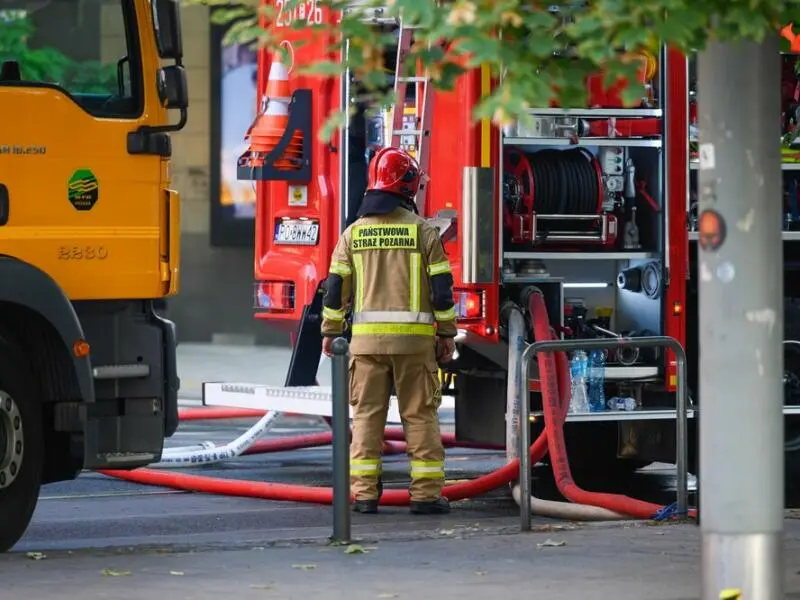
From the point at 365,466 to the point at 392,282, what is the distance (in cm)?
97

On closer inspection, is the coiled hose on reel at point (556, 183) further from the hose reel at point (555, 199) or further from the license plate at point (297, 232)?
the license plate at point (297, 232)

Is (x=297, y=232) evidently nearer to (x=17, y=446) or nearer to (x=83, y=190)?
(x=83, y=190)

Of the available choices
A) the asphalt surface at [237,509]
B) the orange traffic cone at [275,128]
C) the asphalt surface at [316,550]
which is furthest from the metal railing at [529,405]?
the orange traffic cone at [275,128]

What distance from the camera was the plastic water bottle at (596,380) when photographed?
10242 millimetres

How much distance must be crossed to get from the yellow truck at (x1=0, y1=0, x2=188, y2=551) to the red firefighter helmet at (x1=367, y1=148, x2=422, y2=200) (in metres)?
1.38

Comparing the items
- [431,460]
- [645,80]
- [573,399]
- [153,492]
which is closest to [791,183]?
[645,80]

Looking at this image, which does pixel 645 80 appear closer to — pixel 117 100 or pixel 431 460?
pixel 431 460

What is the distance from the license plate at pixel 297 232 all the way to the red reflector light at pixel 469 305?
4.04 ft

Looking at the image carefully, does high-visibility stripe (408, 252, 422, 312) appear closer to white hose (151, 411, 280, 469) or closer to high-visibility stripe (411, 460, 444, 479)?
high-visibility stripe (411, 460, 444, 479)

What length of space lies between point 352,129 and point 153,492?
239 centimetres

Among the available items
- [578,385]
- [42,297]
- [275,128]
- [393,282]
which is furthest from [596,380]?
[42,297]

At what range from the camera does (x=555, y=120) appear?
10195mm

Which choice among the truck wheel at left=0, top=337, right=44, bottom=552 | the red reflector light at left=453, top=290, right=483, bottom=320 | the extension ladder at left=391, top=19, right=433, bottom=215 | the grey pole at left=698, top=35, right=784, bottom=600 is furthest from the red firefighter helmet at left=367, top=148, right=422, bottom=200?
the grey pole at left=698, top=35, right=784, bottom=600

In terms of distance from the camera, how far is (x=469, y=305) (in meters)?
10.0
